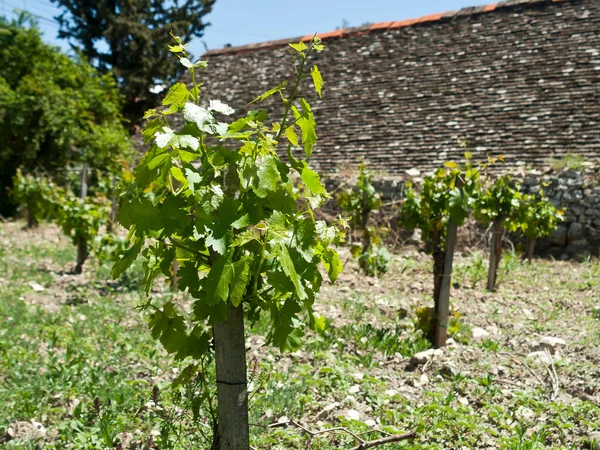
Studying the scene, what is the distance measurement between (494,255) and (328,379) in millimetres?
4301

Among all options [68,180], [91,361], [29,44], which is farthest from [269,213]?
[29,44]

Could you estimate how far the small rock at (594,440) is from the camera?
9.98 feet

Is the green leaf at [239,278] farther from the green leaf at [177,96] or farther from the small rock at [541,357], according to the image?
the small rock at [541,357]

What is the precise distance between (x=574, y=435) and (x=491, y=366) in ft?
3.85

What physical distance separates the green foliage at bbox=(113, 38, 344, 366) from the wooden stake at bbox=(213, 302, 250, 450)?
101 mm

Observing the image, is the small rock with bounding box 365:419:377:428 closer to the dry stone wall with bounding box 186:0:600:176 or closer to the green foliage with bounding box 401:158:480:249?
the green foliage with bounding box 401:158:480:249

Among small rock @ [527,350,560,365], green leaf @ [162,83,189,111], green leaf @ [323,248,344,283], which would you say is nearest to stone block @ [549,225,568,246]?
small rock @ [527,350,560,365]

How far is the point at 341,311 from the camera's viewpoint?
6.10 meters

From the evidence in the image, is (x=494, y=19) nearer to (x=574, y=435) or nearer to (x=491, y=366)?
(x=491, y=366)

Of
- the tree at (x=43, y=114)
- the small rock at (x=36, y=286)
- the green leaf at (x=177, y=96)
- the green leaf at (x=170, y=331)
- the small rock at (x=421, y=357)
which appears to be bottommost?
the small rock at (x=421, y=357)

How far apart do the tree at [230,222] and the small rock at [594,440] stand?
1.84 meters

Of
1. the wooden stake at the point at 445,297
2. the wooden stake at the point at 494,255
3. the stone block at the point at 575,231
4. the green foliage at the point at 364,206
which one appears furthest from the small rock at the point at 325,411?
the stone block at the point at 575,231

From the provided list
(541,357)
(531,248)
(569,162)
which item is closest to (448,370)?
(541,357)

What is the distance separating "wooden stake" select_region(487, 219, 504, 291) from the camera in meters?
7.47
